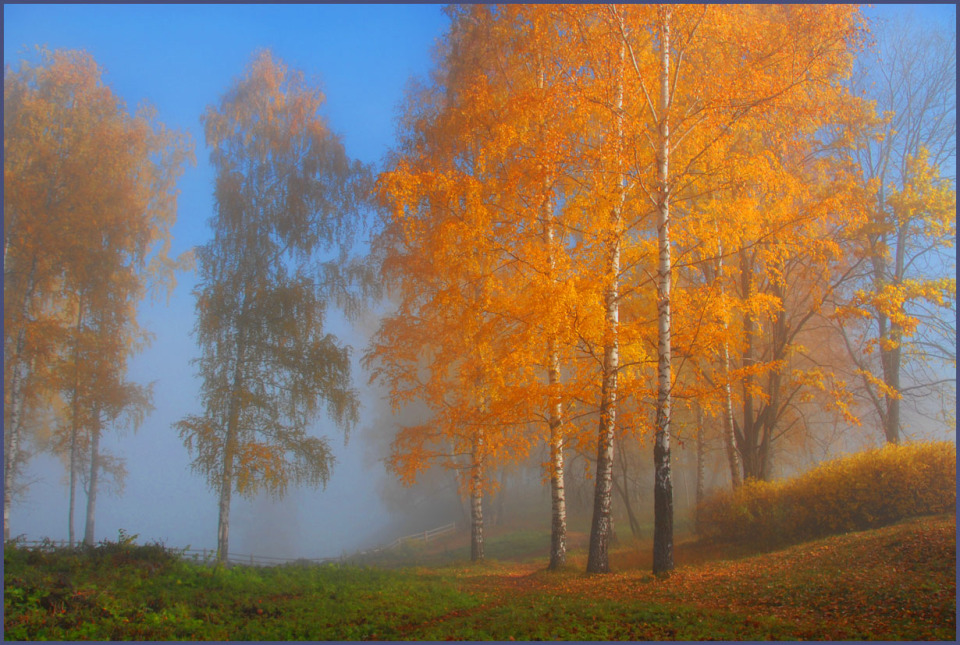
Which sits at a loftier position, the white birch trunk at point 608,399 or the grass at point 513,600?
the white birch trunk at point 608,399

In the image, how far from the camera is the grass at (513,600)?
448 centimetres

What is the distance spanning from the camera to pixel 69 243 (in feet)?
35.4

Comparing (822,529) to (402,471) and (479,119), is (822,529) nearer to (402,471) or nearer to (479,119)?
(402,471)

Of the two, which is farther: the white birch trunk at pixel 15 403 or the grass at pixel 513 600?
the white birch trunk at pixel 15 403

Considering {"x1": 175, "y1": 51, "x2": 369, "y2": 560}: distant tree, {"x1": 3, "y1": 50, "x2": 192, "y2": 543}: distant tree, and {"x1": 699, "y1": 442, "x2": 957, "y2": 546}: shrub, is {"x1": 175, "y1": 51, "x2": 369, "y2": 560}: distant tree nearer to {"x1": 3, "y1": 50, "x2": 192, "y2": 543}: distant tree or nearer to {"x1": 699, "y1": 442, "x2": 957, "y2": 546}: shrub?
{"x1": 3, "y1": 50, "x2": 192, "y2": 543}: distant tree

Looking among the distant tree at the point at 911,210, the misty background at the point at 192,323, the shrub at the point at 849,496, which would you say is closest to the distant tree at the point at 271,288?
the misty background at the point at 192,323

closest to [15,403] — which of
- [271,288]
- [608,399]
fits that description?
[271,288]

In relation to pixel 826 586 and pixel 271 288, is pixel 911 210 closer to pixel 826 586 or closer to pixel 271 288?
pixel 826 586

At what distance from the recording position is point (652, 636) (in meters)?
4.53

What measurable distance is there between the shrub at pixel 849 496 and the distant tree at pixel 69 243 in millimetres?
13593

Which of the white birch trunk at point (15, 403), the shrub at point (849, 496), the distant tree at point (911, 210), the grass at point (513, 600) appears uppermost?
the distant tree at point (911, 210)

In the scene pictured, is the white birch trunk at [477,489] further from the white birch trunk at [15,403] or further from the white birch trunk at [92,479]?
the white birch trunk at [92,479]

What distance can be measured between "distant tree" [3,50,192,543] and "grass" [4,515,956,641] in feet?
17.3

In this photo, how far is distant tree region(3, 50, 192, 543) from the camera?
10.3 m
